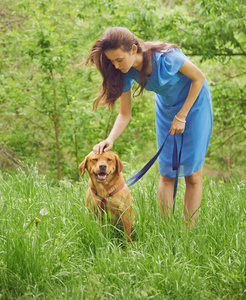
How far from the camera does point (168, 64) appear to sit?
256cm

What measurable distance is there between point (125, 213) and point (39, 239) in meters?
0.70

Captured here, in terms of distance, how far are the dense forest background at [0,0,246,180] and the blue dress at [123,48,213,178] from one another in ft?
7.36

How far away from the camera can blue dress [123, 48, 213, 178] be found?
2654 millimetres

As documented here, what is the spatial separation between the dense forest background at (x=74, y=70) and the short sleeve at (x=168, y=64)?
266 cm

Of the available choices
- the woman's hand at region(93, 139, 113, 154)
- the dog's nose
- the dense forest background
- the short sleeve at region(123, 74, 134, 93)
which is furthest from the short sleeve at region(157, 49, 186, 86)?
the dense forest background

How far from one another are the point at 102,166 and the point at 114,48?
2.82 ft

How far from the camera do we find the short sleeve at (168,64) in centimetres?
256

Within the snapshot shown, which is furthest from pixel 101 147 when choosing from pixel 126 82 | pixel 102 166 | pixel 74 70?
pixel 74 70

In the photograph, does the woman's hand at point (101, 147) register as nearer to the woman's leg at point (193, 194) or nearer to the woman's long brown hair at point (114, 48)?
the woman's long brown hair at point (114, 48)

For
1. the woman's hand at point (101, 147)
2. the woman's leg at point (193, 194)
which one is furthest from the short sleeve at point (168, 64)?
the woman's leg at point (193, 194)

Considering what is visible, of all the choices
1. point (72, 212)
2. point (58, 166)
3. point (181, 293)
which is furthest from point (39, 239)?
point (58, 166)

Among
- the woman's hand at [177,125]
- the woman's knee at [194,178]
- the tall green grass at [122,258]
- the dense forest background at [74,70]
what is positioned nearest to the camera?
the tall green grass at [122,258]

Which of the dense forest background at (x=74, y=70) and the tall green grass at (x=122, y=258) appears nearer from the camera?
the tall green grass at (x=122, y=258)

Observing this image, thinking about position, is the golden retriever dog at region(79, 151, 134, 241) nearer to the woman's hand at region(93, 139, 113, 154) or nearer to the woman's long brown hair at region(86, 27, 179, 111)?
the woman's hand at region(93, 139, 113, 154)
